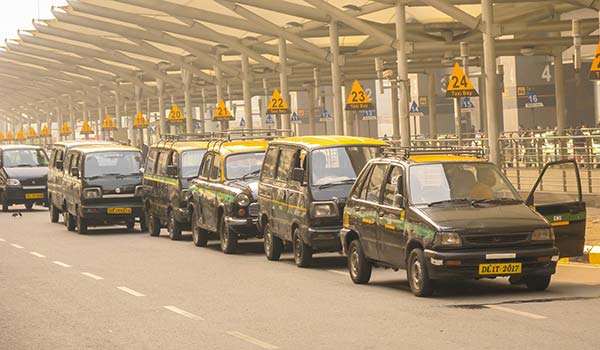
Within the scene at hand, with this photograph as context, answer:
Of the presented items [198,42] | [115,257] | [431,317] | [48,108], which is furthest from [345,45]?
[48,108]

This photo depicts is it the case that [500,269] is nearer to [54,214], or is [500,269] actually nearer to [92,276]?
[92,276]

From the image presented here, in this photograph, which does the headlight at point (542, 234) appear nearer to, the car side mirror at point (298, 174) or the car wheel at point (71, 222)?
the car side mirror at point (298, 174)

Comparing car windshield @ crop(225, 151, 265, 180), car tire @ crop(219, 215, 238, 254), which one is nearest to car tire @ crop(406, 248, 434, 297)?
car tire @ crop(219, 215, 238, 254)

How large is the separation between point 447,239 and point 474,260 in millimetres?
351

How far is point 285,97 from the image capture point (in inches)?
1978

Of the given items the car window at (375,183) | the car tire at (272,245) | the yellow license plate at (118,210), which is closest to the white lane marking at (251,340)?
the car window at (375,183)

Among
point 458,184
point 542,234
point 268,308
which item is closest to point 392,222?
point 458,184

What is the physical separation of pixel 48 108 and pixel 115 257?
329 feet

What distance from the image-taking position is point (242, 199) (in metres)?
22.6

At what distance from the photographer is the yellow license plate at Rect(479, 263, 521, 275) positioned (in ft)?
47.7

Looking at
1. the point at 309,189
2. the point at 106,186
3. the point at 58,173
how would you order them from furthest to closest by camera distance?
1. the point at 58,173
2. the point at 106,186
3. the point at 309,189

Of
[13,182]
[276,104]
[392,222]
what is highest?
[276,104]

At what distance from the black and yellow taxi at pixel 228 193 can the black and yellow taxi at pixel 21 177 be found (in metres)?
17.4

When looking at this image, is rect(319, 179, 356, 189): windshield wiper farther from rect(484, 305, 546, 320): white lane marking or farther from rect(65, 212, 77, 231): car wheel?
rect(65, 212, 77, 231): car wheel
